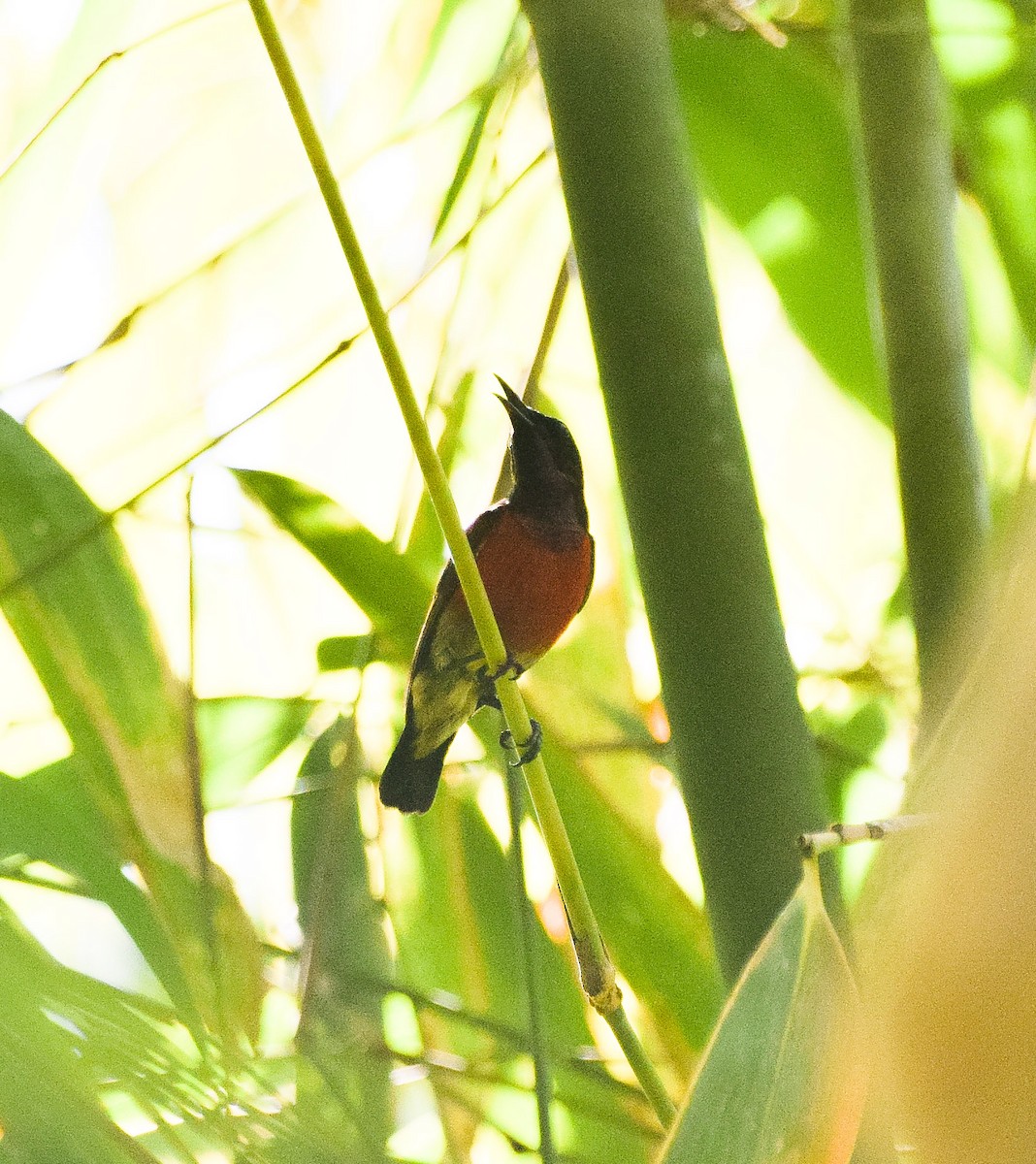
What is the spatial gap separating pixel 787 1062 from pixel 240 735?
0.58m

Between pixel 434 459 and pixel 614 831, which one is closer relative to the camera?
pixel 434 459

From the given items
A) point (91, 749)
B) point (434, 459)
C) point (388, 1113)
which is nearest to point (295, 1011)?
point (388, 1113)

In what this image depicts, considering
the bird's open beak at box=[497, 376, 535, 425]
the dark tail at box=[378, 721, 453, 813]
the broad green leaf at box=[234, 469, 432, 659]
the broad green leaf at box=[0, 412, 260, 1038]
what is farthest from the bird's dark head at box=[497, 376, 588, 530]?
the broad green leaf at box=[0, 412, 260, 1038]

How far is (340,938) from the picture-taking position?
817 mm

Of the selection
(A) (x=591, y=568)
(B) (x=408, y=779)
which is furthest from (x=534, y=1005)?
(A) (x=591, y=568)

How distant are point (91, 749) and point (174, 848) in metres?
0.07

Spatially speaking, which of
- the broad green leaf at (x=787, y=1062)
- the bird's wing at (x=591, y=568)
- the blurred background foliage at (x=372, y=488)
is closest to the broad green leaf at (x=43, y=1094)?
the broad green leaf at (x=787, y=1062)

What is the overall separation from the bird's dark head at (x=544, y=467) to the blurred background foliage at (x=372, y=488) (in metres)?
0.04

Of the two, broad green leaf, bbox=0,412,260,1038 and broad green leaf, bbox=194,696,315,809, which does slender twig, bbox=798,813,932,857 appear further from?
broad green leaf, bbox=194,696,315,809

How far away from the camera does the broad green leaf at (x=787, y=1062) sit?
1.06ft

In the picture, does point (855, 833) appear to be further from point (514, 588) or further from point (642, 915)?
point (514, 588)

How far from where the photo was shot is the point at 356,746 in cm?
94

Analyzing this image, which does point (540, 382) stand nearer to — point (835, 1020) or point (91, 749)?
point (91, 749)

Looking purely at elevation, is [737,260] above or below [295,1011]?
above
